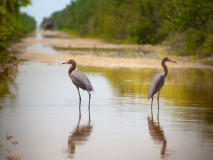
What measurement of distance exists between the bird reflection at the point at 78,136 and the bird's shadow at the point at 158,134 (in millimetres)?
1249

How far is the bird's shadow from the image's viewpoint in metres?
7.43

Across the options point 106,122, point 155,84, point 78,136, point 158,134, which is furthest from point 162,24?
point 78,136

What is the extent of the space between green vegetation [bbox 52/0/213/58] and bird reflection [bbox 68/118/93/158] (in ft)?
59.3

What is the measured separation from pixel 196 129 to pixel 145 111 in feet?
7.07

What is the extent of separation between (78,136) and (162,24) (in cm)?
3867

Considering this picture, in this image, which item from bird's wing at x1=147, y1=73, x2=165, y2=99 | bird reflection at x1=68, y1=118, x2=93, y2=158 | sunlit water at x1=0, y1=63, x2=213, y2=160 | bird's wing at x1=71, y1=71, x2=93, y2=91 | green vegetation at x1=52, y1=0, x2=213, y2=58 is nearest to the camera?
sunlit water at x1=0, y1=63, x2=213, y2=160

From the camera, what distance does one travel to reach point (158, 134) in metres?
8.67

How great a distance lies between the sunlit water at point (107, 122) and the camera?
7.38 m

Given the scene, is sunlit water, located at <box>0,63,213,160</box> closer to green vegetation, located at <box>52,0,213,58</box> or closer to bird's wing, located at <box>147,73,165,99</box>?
bird's wing, located at <box>147,73,165,99</box>

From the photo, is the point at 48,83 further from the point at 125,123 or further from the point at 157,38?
the point at 157,38

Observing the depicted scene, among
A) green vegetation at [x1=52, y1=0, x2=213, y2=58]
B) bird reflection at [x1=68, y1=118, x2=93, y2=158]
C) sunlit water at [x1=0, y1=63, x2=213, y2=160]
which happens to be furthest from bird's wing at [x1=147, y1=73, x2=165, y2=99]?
green vegetation at [x1=52, y1=0, x2=213, y2=58]

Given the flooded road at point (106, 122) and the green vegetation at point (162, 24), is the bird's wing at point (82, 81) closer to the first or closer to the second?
the flooded road at point (106, 122)

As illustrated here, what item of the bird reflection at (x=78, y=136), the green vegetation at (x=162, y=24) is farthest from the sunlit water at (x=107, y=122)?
the green vegetation at (x=162, y=24)

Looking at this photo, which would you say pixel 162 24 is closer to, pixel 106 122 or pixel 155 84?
pixel 155 84
